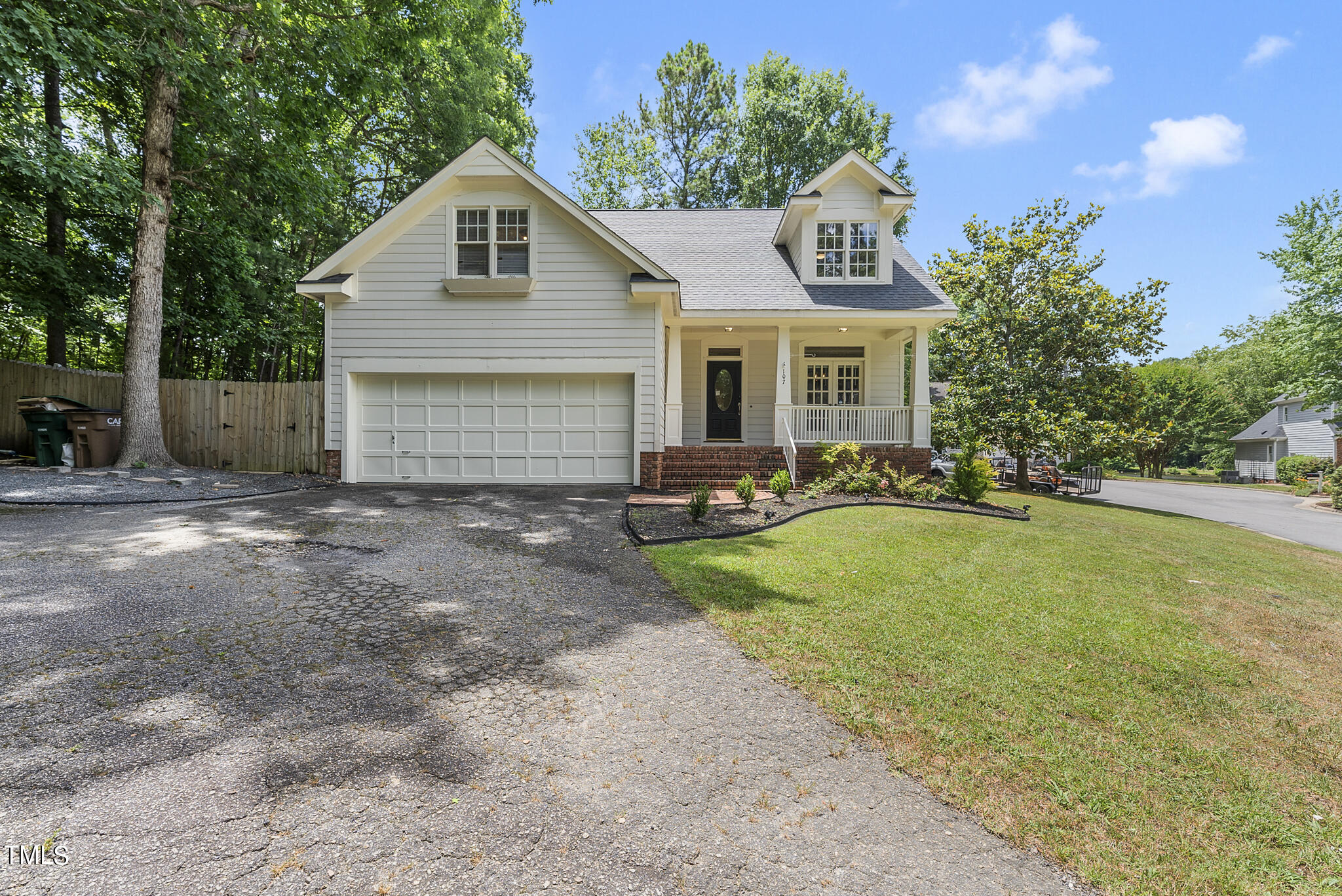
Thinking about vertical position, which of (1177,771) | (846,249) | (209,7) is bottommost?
(1177,771)

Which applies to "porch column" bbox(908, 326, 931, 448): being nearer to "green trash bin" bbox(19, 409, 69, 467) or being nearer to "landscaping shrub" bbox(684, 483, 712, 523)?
"landscaping shrub" bbox(684, 483, 712, 523)

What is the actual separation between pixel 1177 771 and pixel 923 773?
1187 mm

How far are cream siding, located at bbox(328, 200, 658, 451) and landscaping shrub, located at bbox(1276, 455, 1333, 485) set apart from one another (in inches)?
1370

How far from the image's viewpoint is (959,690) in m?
3.13

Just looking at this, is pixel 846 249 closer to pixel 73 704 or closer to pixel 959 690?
pixel 959 690

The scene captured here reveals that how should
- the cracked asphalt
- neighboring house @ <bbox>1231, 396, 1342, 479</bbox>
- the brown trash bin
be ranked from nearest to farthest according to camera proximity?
the cracked asphalt
the brown trash bin
neighboring house @ <bbox>1231, 396, 1342, 479</bbox>

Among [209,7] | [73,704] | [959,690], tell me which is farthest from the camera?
[209,7]

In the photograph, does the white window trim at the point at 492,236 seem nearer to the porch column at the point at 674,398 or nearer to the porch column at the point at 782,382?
the porch column at the point at 674,398

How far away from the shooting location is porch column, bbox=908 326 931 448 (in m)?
11.9

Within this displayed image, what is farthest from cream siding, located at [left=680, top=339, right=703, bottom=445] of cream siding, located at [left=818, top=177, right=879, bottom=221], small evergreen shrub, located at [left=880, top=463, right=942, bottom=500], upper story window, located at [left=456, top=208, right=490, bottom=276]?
upper story window, located at [left=456, top=208, right=490, bottom=276]

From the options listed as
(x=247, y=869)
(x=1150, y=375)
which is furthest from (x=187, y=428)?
(x=1150, y=375)

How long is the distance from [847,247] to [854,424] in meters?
4.38

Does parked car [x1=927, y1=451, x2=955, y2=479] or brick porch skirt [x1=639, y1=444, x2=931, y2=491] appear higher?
brick porch skirt [x1=639, y1=444, x2=931, y2=491]

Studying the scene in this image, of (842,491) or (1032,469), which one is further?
(1032,469)
